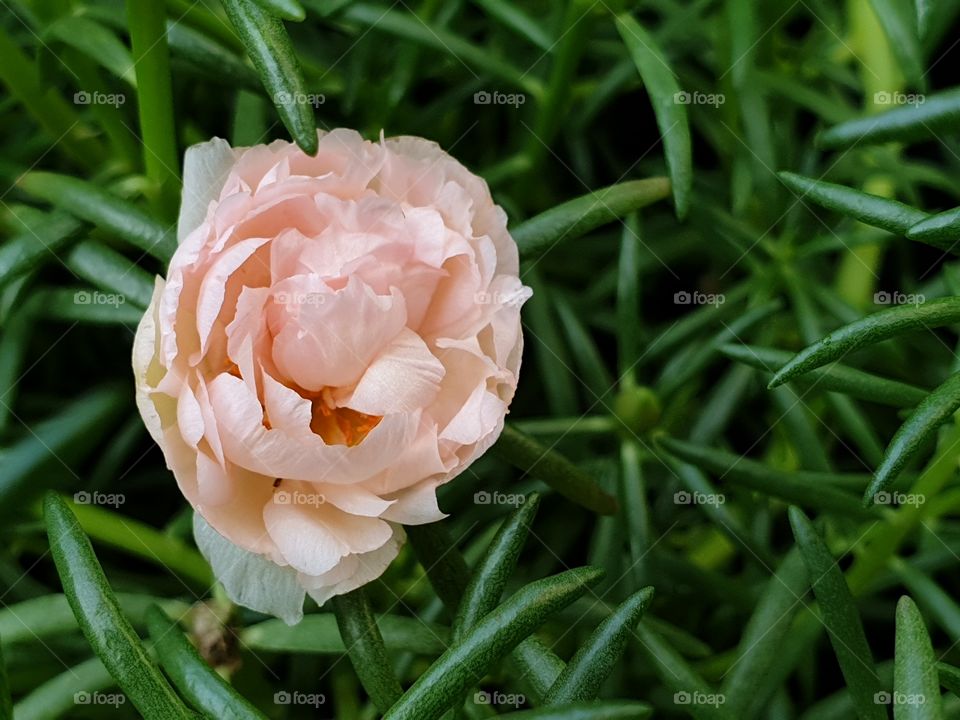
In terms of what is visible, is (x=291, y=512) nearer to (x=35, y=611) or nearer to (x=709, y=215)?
(x=35, y=611)

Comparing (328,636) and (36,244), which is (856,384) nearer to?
(328,636)

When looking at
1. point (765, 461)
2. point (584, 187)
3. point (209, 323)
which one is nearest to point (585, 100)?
point (584, 187)

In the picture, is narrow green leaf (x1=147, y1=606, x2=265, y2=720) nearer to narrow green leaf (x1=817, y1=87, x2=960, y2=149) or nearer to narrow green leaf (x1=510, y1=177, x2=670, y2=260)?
narrow green leaf (x1=510, y1=177, x2=670, y2=260)

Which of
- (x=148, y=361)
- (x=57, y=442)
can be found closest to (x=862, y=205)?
(x=148, y=361)

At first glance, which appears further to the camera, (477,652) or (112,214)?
(112,214)

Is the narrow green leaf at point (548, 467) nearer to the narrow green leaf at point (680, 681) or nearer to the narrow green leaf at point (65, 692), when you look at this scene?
the narrow green leaf at point (680, 681)

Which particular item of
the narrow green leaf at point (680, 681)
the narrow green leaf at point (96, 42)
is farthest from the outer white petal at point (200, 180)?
the narrow green leaf at point (680, 681)
